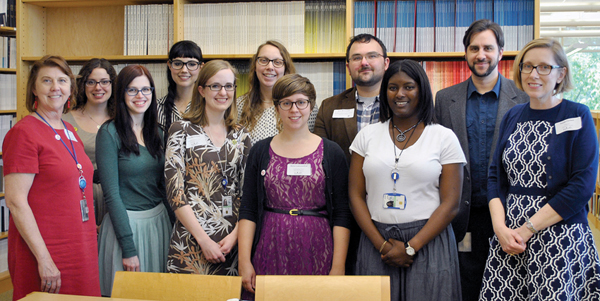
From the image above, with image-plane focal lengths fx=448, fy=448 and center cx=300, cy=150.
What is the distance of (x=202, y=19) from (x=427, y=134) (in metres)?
2.23

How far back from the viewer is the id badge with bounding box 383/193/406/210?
2.01m

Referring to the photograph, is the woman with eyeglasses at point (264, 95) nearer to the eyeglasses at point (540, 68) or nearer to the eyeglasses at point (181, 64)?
the eyeglasses at point (181, 64)

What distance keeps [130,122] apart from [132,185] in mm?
352

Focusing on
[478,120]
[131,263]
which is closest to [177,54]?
[131,263]

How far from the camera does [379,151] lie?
2092 millimetres

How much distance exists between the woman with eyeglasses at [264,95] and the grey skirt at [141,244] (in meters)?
0.73

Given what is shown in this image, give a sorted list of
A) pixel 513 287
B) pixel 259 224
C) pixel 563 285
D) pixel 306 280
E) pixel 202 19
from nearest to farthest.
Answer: pixel 306 280 → pixel 563 285 → pixel 513 287 → pixel 259 224 → pixel 202 19

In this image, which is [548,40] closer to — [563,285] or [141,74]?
[563,285]

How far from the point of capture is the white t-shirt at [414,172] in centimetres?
200

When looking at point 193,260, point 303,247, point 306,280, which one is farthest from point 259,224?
point 306,280

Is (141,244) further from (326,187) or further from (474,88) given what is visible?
(474,88)

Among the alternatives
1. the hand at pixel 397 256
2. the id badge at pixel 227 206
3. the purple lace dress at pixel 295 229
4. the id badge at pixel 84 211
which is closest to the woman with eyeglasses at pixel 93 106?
the id badge at pixel 84 211

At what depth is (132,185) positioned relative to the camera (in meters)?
2.42

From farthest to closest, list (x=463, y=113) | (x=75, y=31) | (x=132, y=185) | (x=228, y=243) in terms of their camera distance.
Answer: (x=75, y=31)
(x=463, y=113)
(x=132, y=185)
(x=228, y=243)
